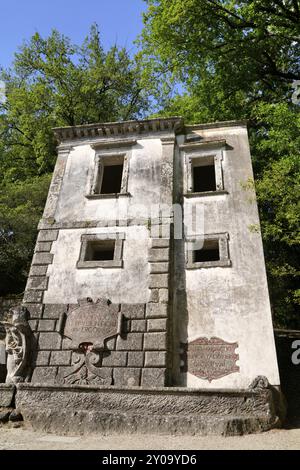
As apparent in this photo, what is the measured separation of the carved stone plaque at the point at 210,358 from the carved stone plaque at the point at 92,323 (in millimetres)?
1959

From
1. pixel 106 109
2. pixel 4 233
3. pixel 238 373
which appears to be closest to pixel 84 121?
pixel 106 109

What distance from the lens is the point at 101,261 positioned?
425 inches

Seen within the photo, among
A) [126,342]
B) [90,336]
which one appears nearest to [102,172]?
[90,336]

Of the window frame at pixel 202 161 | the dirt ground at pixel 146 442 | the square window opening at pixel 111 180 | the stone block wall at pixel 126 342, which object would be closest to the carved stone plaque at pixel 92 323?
the stone block wall at pixel 126 342

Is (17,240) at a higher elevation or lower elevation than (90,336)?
higher

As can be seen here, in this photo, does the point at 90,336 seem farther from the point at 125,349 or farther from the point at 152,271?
the point at 152,271

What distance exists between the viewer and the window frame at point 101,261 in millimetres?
10648

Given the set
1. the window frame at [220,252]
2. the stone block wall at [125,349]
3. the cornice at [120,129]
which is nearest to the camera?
the stone block wall at [125,349]

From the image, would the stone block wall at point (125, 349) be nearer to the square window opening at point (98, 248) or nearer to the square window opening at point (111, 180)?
the square window opening at point (98, 248)

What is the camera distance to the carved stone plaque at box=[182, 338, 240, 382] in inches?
348

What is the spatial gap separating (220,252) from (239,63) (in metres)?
10.4

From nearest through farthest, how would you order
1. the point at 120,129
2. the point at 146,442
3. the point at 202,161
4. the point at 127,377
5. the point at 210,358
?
1. the point at 146,442
2. the point at 127,377
3. the point at 210,358
4. the point at 202,161
5. the point at 120,129

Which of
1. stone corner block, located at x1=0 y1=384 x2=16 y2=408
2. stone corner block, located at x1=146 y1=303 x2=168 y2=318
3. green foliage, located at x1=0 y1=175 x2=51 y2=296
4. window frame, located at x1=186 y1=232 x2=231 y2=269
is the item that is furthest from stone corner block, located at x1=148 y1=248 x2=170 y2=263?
green foliage, located at x1=0 y1=175 x2=51 y2=296
